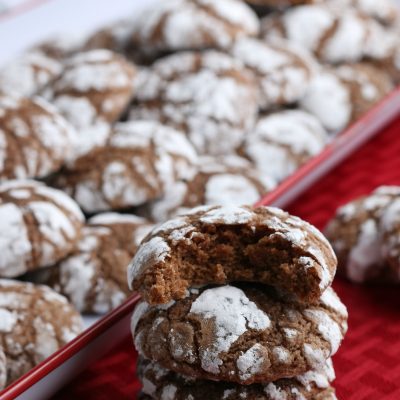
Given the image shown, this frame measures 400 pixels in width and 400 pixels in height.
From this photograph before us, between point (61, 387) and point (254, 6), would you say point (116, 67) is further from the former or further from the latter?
point (61, 387)

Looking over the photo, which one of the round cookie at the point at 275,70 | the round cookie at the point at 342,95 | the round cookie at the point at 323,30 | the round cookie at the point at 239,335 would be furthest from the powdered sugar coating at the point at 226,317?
the round cookie at the point at 323,30

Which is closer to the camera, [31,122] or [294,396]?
[294,396]

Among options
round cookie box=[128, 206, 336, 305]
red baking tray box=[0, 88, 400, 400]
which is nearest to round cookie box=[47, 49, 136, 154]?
red baking tray box=[0, 88, 400, 400]

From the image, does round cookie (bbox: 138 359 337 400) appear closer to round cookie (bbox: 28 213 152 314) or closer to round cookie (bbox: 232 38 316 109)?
round cookie (bbox: 28 213 152 314)

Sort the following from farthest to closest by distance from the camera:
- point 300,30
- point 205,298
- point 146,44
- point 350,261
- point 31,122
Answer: point 300,30 < point 146,44 < point 31,122 < point 350,261 < point 205,298

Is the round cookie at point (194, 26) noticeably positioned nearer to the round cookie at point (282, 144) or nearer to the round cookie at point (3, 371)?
the round cookie at point (282, 144)

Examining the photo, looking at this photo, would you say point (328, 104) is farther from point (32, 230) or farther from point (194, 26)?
point (32, 230)

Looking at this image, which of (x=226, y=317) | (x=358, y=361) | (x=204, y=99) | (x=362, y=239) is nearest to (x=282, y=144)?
(x=204, y=99)

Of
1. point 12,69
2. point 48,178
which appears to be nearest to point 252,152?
point 48,178
